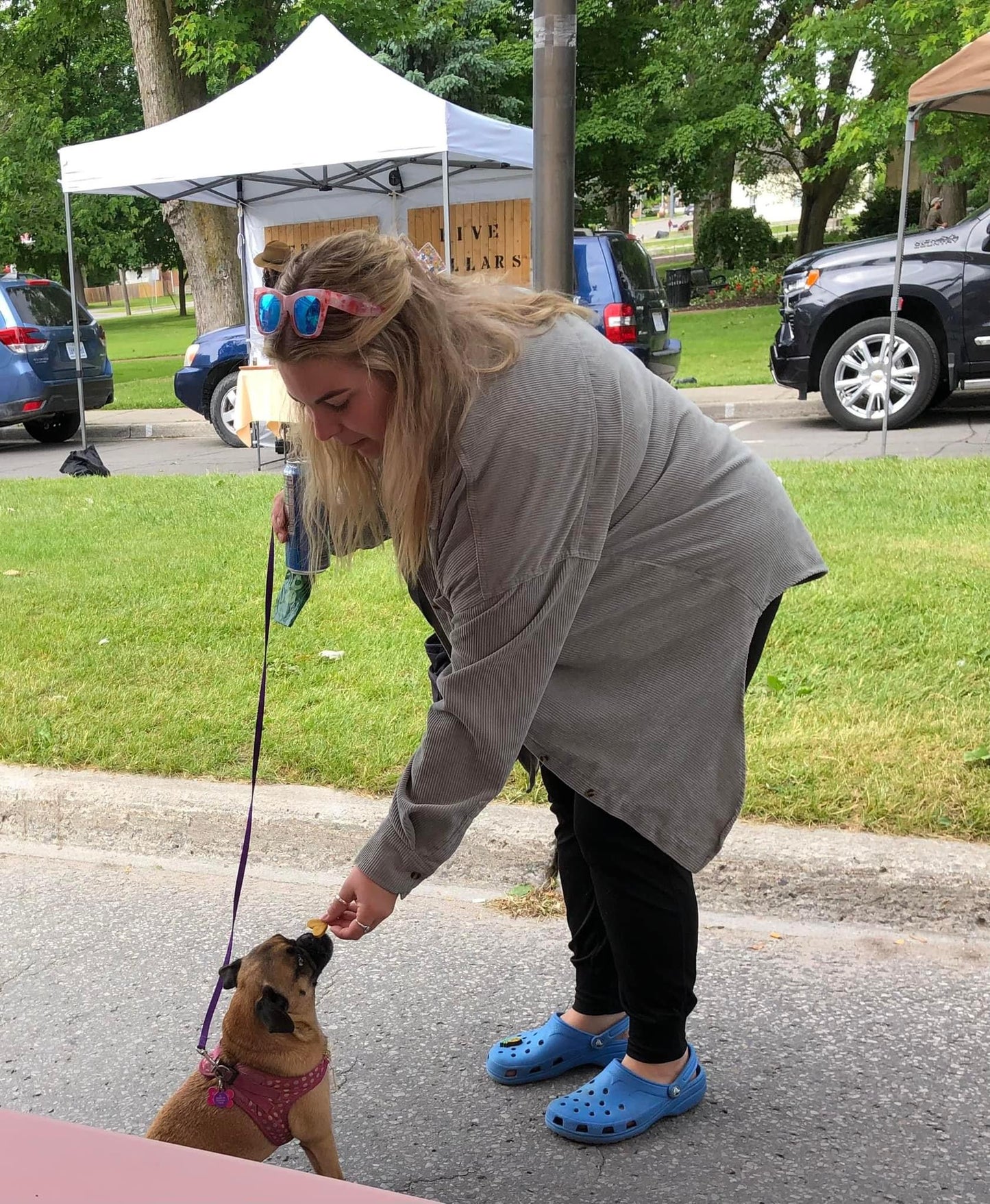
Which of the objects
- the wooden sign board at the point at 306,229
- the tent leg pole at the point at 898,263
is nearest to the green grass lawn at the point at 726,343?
the wooden sign board at the point at 306,229

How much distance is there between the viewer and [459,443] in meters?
1.73

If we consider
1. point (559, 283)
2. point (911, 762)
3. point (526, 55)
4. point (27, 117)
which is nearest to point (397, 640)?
point (559, 283)

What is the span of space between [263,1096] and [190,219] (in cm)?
1450

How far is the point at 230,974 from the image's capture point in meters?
2.09

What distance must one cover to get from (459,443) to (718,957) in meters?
1.67

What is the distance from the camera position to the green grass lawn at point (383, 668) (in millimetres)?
3400

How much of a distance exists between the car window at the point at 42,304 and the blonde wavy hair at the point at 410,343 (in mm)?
11896

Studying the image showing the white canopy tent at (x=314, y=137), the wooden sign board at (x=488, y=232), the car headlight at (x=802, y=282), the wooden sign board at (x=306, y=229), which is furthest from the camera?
the wooden sign board at (x=306, y=229)

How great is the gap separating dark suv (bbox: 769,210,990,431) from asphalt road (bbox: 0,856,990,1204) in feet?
23.4

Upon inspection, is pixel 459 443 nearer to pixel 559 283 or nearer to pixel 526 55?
pixel 559 283

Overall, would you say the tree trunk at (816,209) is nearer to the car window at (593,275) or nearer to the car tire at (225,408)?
the car window at (593,275)

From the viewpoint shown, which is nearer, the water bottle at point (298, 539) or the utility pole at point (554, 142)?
the water bottle at point (298, 539)

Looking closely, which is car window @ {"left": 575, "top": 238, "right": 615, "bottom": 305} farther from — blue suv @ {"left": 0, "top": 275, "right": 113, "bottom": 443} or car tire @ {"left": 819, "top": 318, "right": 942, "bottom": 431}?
blue suv @ {"left": 0, "top": 275, "right": 113, "bottom": 443}

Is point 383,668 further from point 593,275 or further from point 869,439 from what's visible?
point 593,275
